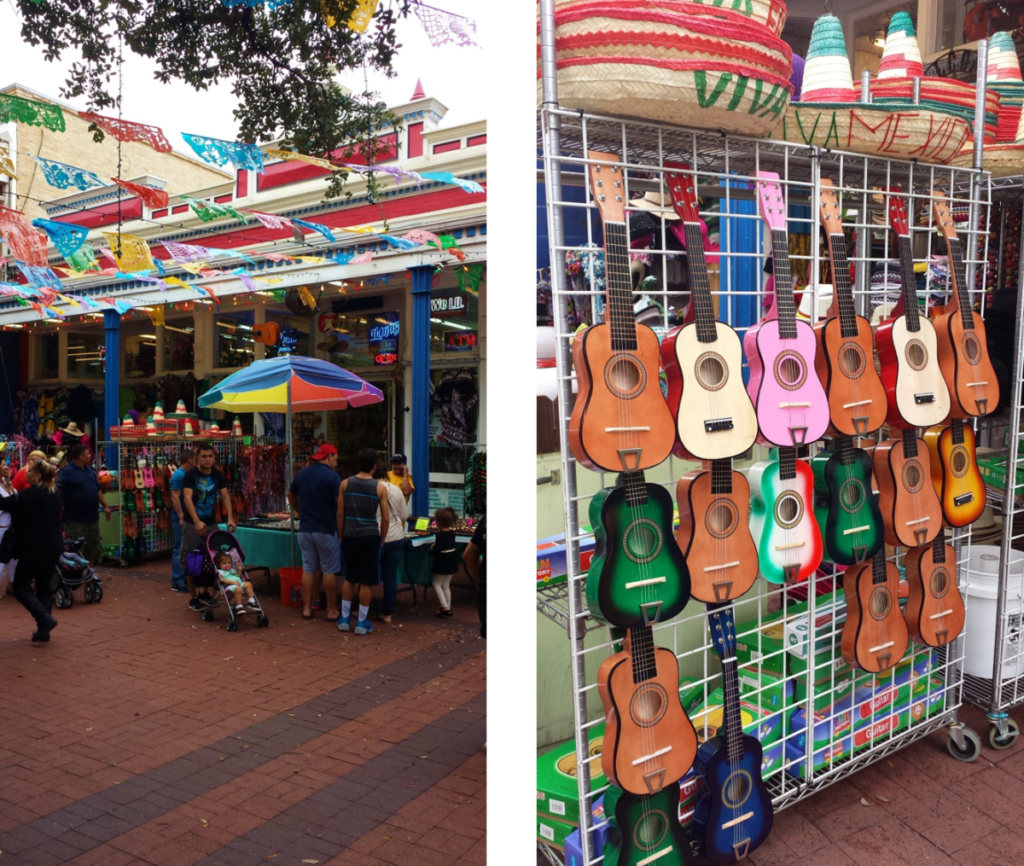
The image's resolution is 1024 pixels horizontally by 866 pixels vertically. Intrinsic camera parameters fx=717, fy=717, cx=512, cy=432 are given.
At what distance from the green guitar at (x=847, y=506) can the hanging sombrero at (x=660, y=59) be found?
4.01 ft

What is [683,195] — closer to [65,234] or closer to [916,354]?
[916,354]

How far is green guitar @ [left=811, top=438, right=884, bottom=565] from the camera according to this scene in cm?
241

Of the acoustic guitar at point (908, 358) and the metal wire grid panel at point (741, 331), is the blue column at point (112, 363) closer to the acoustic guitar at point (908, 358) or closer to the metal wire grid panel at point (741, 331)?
the metal wire grid panel at point (741, 331)

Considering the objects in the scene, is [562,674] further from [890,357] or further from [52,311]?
[52,311]

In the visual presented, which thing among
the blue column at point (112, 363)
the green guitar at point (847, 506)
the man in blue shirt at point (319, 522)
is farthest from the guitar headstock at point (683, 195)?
the blue column at point (112, 363)

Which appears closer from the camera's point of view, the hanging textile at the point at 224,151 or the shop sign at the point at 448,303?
the hanging textile at the point at 224,151

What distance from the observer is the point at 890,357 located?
2525 millimetres

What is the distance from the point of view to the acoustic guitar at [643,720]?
1894 millimetres

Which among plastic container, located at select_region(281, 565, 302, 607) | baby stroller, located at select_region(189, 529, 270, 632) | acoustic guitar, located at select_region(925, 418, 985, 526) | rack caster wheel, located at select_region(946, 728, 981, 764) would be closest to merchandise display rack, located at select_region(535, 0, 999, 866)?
rack caster wheel, located at select_region(946, 728, 981, 764)

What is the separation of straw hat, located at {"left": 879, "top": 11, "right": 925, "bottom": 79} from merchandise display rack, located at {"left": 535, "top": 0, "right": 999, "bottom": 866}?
0.26 m

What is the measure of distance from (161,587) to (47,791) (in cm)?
199

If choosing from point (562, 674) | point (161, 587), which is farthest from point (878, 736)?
point (161, 587)

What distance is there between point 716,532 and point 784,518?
1.06 feet

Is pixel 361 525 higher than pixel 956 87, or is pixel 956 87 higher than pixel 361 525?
pixel 956 87
